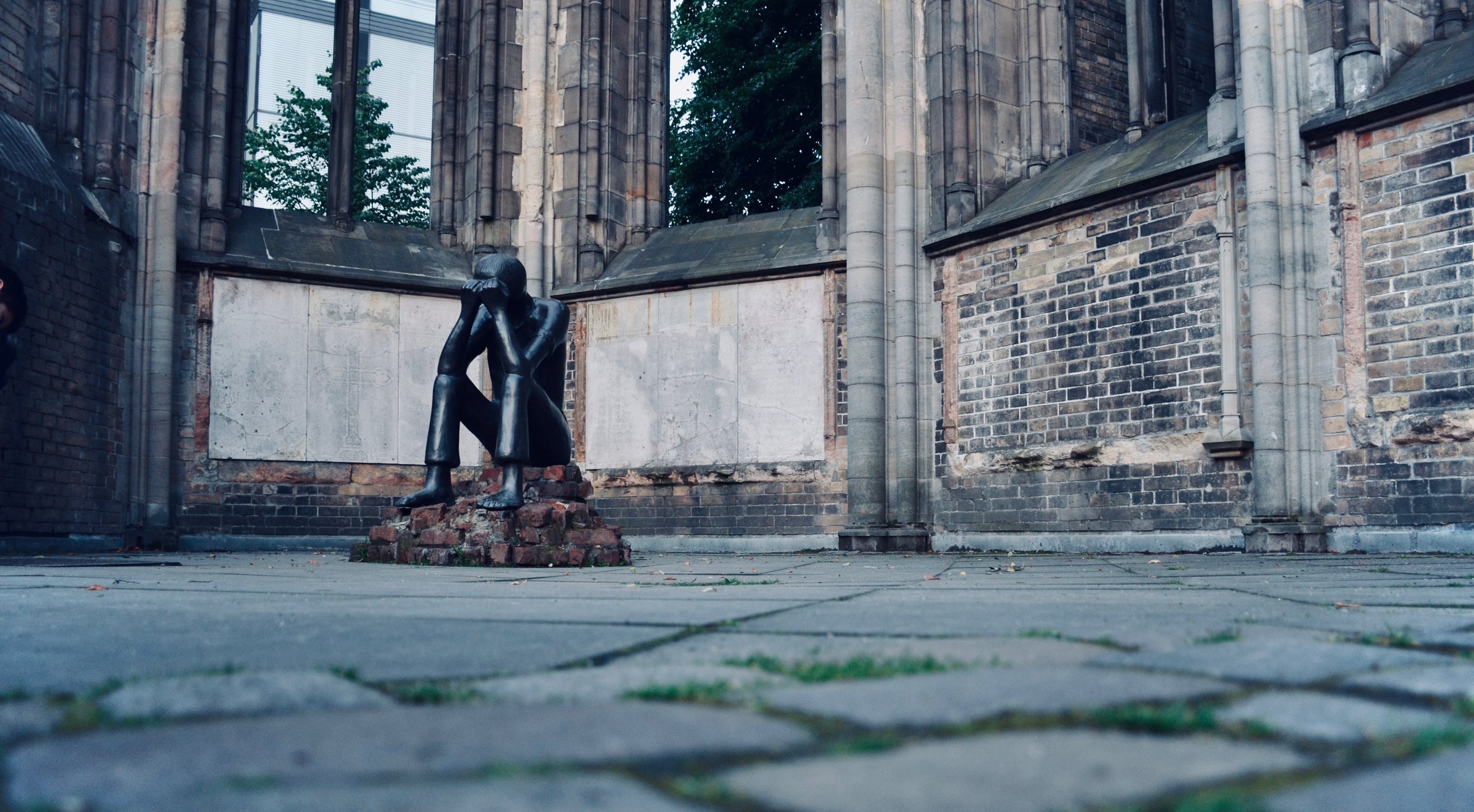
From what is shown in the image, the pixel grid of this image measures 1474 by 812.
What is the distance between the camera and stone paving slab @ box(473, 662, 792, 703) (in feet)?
5.25

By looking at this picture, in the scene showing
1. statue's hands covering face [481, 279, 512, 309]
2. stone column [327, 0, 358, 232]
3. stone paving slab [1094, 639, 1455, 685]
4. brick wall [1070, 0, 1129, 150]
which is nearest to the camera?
stone paving slab [1094, 639, 1455, 685]

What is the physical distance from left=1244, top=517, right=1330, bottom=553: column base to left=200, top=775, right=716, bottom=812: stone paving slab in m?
9.23

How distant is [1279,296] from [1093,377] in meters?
1.94

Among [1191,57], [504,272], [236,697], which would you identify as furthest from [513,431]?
[1191,57]

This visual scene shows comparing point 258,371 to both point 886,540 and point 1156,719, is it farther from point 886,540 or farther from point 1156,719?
point 1156,719

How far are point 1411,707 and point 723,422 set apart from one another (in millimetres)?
12318

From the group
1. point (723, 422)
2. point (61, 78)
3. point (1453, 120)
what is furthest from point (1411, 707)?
point (61, 78)

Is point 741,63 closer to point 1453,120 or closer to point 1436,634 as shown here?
point 1453,120

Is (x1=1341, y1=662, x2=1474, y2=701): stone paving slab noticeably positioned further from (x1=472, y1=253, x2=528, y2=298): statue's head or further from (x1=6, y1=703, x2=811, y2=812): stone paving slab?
(x1=472, y1=253, x2=528, y2=298): statue's head

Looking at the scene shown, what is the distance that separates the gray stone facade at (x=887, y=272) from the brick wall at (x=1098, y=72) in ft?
0.13

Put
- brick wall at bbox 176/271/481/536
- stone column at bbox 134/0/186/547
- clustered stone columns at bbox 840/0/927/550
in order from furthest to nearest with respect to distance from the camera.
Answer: brick wall at bbox 176/271/481/536
stone column at bbox 134/0/186/547
clustered stone columns at bbox 840/0/927/550

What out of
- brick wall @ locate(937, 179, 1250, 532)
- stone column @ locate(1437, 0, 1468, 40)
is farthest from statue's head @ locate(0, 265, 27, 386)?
stone column @ locate(1437, 0, 1468, 40)

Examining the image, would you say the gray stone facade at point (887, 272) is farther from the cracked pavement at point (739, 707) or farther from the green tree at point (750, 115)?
the cracked pavement at point (739, 707)

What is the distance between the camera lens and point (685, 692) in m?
1.62
